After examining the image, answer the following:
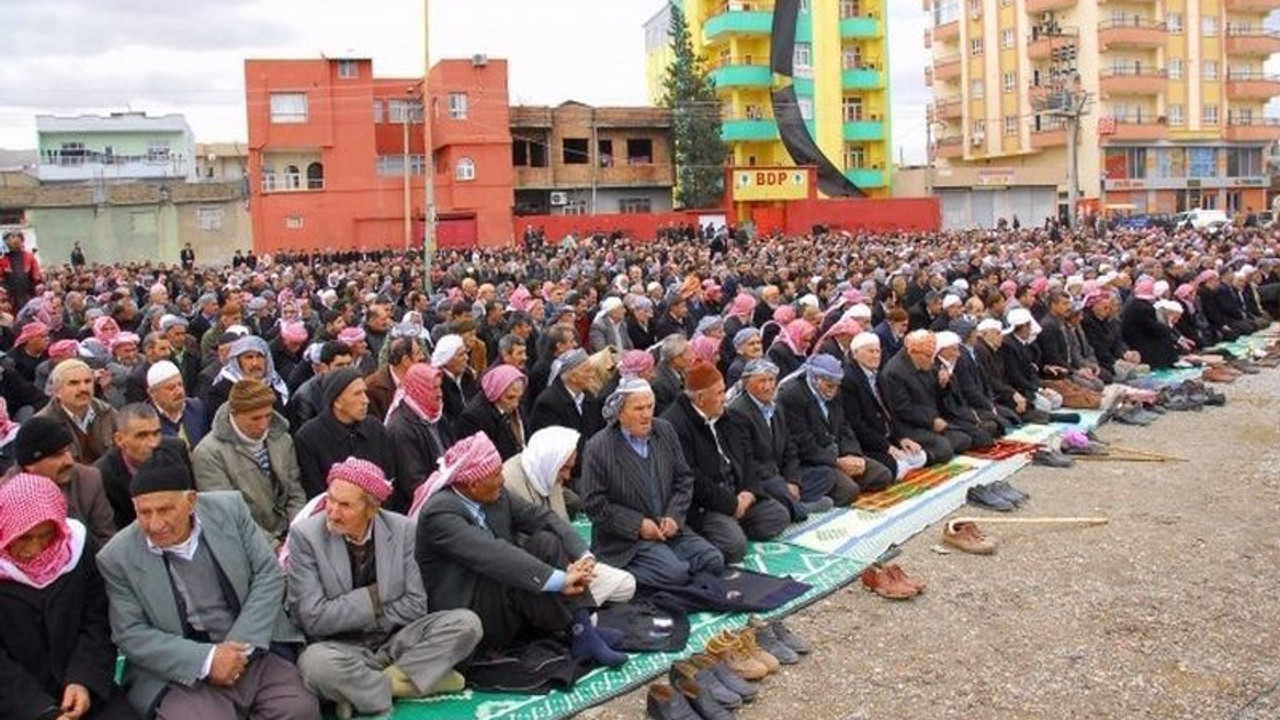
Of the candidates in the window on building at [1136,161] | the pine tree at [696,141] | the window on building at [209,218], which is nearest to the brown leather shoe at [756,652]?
the pine tree at [696,141]

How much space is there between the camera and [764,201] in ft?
127

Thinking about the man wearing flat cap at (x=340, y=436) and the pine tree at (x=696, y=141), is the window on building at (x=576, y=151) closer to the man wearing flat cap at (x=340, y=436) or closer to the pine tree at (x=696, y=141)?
the pine tree at (x=696, y=141)

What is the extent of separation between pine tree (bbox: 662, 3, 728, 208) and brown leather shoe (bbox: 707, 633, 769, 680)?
40.8 metres

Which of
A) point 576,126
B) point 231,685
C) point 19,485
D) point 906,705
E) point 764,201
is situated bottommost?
point 906,705

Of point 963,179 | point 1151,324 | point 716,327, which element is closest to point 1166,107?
point 963,179

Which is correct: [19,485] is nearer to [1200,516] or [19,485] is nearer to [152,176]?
[1200,516]

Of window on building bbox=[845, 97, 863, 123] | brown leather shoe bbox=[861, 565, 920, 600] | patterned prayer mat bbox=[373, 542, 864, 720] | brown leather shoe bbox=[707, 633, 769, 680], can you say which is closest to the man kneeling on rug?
patterned prayer mat bbox=[373, 542, 864, 720]

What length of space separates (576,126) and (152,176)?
68.4ft

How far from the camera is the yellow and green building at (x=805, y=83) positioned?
46438 mm

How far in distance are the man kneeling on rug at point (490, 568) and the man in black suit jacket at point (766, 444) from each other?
7.20 ft

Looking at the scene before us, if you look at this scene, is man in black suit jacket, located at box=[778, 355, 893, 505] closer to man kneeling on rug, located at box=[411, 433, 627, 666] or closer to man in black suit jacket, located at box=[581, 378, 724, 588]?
man in black suit jacket, located at box=[581, 378, 724, 588]

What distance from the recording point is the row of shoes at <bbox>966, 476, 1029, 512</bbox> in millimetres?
7566

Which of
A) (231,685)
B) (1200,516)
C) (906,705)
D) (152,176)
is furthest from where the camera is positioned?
(152,176)

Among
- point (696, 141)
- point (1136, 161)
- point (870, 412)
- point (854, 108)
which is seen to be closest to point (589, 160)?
point (696, 141)
